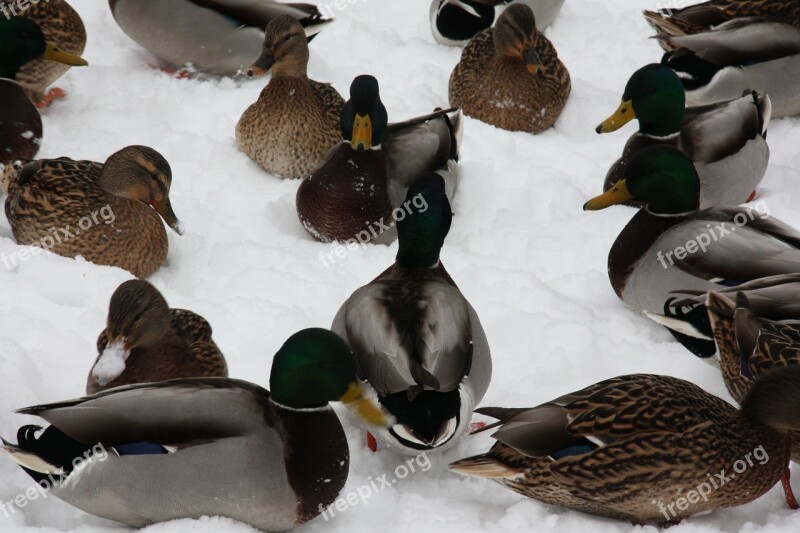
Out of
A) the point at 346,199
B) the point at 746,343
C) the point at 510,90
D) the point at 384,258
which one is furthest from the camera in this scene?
the point at 510,90

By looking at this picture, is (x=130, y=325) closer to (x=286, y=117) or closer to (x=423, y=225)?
(x=423, y=225)

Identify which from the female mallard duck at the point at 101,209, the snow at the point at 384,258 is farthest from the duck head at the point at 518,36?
the female mallard duck at the point at 101,209

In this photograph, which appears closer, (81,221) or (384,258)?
(81,221)

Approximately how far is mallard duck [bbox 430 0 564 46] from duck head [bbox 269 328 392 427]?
433 cm

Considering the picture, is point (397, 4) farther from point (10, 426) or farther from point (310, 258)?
point (10, 426)

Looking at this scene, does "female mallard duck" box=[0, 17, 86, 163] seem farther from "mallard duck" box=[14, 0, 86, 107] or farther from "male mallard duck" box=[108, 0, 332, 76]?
"male mallard duck" box=[108, 0, 332, 76]

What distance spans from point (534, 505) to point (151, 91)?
413cm

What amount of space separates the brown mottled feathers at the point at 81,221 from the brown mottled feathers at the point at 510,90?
2408 mm

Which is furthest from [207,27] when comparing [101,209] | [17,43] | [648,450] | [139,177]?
[648,450]

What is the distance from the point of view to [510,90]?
655 cm

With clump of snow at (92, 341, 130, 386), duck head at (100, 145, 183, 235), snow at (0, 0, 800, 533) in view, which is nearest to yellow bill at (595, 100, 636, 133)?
snow at (0, 0, 800, 533)

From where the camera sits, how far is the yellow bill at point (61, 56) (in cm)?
594

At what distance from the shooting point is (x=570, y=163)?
6.25 metres

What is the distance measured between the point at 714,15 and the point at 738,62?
0.52 metres
